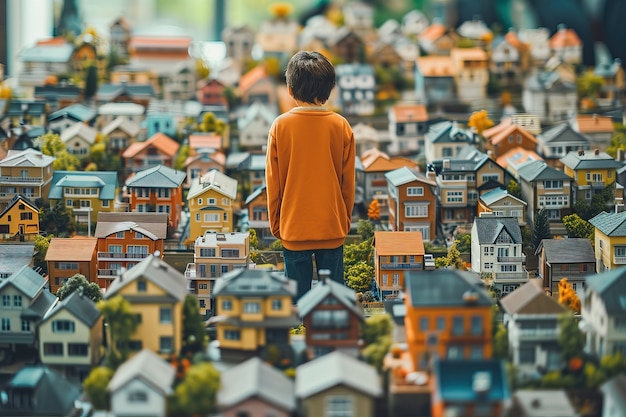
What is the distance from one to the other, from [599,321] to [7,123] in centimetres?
715

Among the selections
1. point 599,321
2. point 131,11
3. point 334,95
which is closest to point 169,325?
point 599,321

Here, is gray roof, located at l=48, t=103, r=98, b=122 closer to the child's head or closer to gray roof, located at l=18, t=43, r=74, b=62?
gray roof, located at l=18, t=43, r=74, b=62

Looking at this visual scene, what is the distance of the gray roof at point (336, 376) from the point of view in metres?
5.13

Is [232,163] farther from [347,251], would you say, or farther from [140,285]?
[140,285]

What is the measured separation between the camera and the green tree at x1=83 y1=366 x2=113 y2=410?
550cm

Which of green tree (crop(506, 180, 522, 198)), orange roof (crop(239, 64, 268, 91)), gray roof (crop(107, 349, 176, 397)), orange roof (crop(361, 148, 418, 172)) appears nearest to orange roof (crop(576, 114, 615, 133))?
orange roof (crop(361, 148, 418, 172))

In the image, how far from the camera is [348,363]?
17.7 feet

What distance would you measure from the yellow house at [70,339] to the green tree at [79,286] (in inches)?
38.5

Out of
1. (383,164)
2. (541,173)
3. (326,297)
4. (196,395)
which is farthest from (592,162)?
(196,395)

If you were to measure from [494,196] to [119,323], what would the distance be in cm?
398

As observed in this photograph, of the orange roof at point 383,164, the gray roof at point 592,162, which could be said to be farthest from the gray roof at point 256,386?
the orange roof at point 383,164

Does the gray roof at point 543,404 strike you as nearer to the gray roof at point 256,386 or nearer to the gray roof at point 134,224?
the gray roof at point 256,386

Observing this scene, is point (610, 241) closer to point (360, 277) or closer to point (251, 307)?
point (360, 277)

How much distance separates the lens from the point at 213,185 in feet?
28.2
